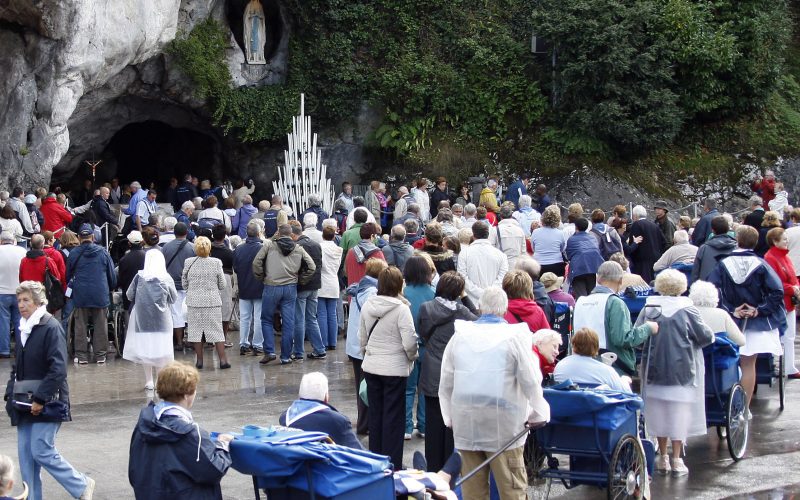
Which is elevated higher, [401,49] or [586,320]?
[401,49]

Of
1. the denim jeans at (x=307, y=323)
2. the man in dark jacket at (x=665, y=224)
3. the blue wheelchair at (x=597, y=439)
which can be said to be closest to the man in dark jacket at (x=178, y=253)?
the denim jeans at (x=307, y=323)

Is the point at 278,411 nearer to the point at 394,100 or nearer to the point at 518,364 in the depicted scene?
the point at 518,364

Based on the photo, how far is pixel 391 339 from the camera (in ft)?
29.6

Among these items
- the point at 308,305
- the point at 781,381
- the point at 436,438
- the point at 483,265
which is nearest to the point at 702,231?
the point at 781,381

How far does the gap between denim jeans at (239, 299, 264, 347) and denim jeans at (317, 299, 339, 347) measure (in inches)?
32.6

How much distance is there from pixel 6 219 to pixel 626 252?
9385 mm

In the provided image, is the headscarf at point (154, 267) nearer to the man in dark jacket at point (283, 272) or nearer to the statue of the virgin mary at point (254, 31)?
the man in dark jacket at point (283, 272)

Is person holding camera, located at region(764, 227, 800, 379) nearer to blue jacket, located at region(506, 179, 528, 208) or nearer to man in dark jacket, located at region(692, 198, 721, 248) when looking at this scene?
man in dark jacket, located at region(692, 198, 721, 248)

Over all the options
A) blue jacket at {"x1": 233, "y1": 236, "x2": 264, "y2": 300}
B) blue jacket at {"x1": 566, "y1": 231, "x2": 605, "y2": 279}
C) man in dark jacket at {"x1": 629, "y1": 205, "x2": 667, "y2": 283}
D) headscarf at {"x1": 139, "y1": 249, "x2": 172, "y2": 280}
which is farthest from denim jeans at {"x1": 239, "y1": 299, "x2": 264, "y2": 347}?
man in dark jacket at {"x1": 629, "y1": 205, "x2": 667, "y2": 283}

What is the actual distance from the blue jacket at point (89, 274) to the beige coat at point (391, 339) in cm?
628

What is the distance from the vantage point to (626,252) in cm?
1731

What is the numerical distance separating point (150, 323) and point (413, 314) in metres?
3.99

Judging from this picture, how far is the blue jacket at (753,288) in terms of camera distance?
11.1m

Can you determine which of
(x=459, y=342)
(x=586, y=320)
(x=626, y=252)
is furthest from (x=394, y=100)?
(x=459, y=342)
